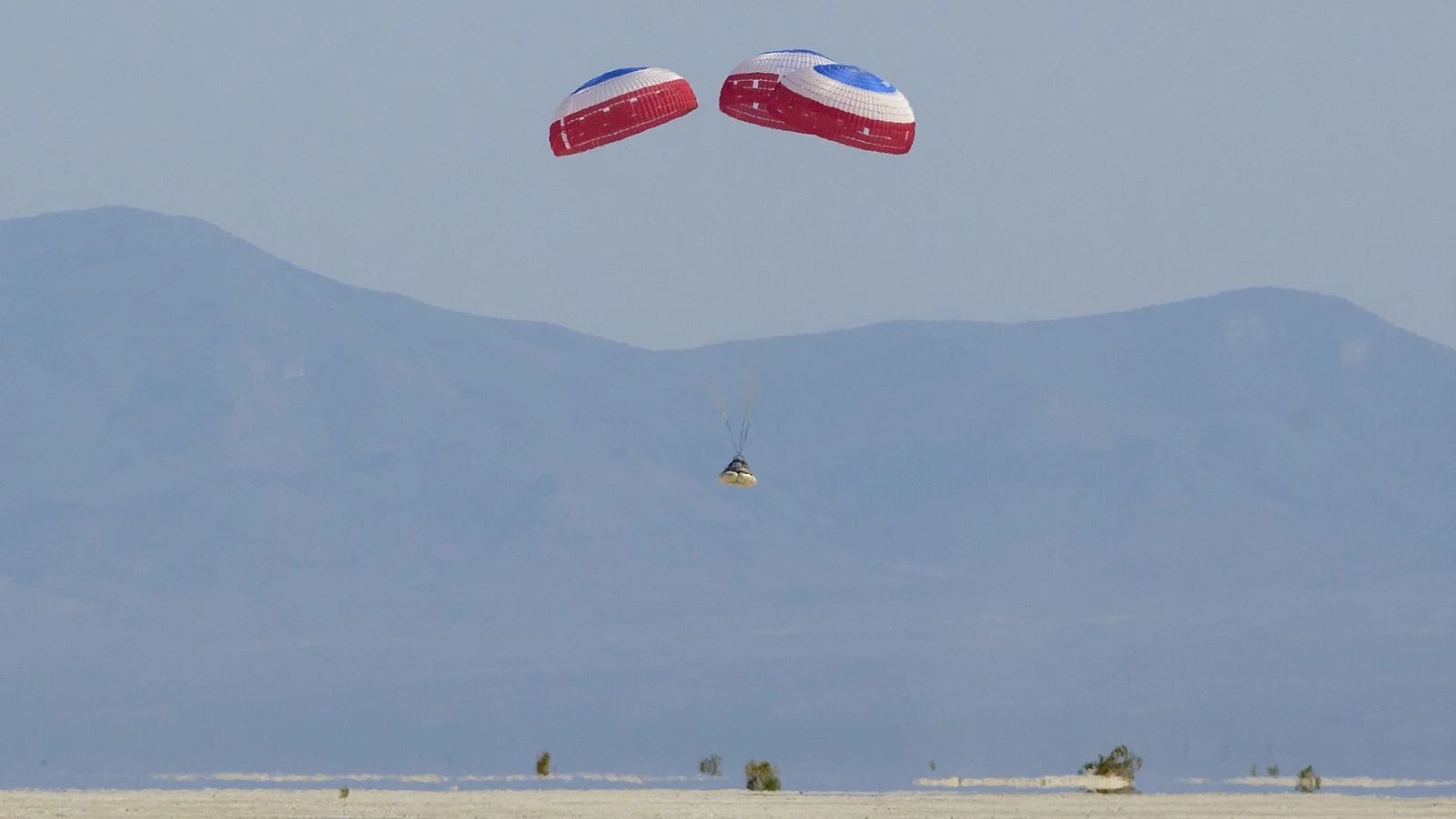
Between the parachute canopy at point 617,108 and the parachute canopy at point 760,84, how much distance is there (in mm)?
1079

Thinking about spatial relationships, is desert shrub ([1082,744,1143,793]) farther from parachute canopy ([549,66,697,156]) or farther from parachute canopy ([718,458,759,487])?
parachute canopy ([549,66,697,156])

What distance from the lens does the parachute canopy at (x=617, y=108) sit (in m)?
49.5

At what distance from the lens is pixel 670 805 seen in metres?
46.2

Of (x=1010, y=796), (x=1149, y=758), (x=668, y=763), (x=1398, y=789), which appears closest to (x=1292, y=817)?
(x=1010, y=796)

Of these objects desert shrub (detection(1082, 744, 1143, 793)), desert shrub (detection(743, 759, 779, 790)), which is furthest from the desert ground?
desert shrub (detection(1082, 744, 1143, 793))

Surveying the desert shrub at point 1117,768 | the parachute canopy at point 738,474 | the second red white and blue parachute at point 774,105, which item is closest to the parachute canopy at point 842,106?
the second red white and blue parachute at point 774,105

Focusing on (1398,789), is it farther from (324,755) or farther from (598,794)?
(324,755)

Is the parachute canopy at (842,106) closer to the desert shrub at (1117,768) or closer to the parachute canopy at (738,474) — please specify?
the parachute canopy at (738,474)

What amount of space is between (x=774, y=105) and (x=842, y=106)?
148 centimetres

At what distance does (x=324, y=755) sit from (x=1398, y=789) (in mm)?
124640

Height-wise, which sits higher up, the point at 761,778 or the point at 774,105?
the point at 774,105

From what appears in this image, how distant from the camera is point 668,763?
584 feet

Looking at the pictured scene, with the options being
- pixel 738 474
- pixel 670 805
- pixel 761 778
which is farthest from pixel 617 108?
pixel 761 778

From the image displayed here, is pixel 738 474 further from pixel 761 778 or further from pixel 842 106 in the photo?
pixel 761 778
